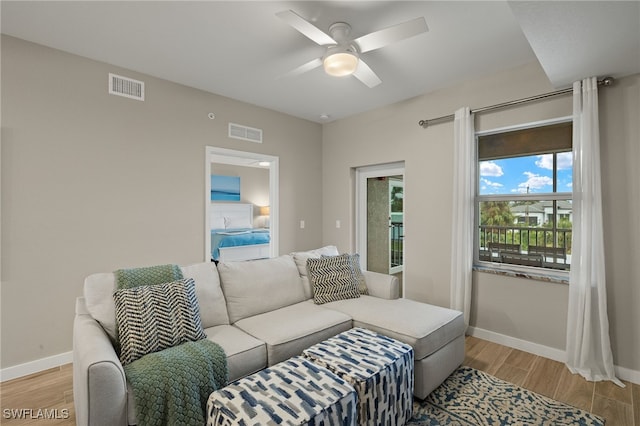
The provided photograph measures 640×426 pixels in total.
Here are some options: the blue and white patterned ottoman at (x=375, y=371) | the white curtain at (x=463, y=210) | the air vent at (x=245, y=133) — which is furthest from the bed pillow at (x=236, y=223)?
the blue and white patterned ottoman at (x=375, y=371)

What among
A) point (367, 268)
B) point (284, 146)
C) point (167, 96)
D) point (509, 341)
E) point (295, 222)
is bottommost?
point (509, 341)

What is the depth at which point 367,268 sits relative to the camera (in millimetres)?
4609

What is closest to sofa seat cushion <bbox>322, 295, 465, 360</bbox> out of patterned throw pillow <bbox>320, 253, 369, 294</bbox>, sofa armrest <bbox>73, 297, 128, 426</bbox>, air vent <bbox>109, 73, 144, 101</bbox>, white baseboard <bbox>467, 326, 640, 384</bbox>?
patterned throw pillow <bbox>320, 253, 369, 294</bbox>

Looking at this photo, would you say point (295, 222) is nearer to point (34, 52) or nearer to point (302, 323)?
point (302, 323)

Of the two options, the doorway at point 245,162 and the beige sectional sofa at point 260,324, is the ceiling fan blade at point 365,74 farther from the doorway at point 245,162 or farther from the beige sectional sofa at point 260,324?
the doorway at point 245,162

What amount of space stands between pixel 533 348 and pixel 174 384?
10.0ft

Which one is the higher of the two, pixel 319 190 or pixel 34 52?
pixel 34 52

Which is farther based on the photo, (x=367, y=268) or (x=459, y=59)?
(x=367, y=268)

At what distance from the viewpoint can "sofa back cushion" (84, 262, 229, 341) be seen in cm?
185

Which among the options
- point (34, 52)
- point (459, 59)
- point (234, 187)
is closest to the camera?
point (34, 52)

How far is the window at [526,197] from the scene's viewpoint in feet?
9.14

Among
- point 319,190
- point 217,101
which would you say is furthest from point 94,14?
point 319,190

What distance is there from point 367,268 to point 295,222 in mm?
1299

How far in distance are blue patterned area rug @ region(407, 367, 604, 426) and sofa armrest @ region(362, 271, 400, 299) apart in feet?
2.68
